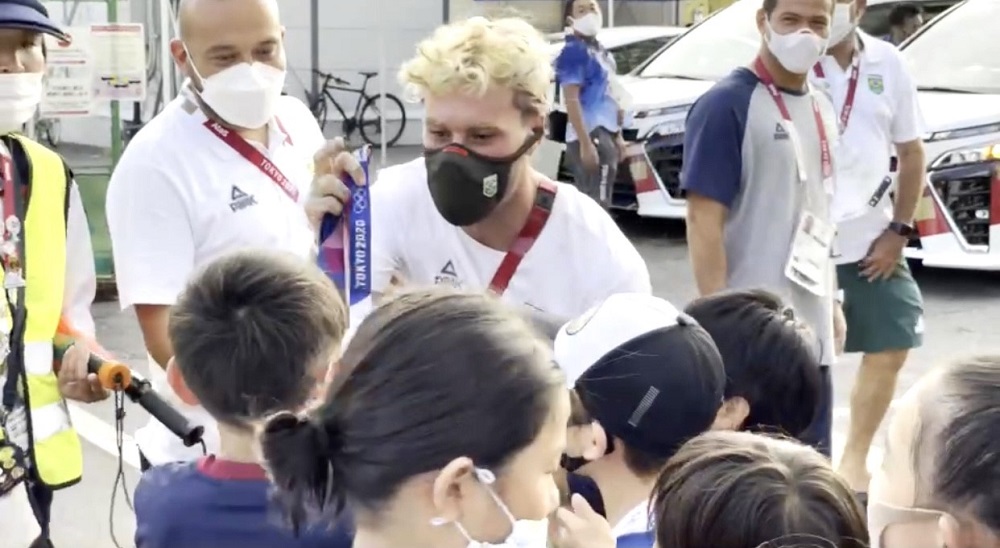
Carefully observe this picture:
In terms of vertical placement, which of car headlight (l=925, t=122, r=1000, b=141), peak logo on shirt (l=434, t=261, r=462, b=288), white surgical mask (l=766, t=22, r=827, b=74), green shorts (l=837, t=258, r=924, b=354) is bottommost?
green shorts (l=837, t=258, r=924, b=354)

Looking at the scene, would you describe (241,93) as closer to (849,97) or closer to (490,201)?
(490,201)

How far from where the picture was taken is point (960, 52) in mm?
10117

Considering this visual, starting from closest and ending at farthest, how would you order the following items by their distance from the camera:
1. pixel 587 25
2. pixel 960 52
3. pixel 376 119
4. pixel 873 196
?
1. pixel 873 196
2. pixel 960 52
3. pixel 587 25
4. pixel 376 119

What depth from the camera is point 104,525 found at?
18.1ft

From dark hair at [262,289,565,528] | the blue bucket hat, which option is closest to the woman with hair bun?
dark hair at [262,289,565,528]

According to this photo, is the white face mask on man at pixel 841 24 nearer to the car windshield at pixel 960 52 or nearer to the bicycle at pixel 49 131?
the car windshield at pixel 960 52

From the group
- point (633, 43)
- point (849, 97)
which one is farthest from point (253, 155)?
point (633, 43)

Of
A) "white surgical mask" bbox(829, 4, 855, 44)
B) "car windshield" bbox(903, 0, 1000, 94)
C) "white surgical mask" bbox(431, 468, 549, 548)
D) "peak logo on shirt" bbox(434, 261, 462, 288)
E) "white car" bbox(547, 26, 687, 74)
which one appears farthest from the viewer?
"white car" bbox(547, 26, 687, 74)

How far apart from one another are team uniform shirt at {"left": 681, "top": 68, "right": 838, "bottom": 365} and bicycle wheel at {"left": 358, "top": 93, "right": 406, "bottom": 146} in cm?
1483

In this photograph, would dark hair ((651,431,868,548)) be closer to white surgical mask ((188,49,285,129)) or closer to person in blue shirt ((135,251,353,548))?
person in blue shirt ((135,251,353,548))

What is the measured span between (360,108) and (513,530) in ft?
57.1

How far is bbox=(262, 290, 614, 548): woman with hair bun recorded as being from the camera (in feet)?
6.39

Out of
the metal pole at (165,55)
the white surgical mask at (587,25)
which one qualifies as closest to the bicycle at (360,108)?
the white surgical mask at (587,25)

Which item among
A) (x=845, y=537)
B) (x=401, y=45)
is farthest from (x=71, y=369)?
(x=401, y=45)
